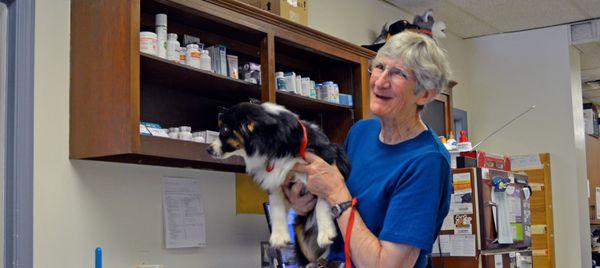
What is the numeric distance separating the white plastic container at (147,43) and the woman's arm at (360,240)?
96 cm

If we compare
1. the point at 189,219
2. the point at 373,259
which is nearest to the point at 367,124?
the point at 373,259

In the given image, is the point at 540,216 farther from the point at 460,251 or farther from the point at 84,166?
the point at 84,166

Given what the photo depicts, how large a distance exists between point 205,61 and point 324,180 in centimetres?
116

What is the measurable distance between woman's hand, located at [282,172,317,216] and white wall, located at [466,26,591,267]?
13.3ft

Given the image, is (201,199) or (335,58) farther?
(335,58)

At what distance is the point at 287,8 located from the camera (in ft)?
10.4

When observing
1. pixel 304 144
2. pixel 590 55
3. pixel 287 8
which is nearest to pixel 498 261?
pixel 287 8

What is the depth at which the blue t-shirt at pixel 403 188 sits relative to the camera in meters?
1.55

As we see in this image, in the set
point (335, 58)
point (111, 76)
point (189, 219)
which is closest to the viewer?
point (111, 76)

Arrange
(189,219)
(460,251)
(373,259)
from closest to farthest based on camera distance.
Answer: (373,259) → (189,219) → (460,251)

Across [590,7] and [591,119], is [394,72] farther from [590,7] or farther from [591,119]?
[591,119]

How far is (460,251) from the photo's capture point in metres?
3.72

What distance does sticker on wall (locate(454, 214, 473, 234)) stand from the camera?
12.3ft

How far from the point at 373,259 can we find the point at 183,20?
5.07 ft
